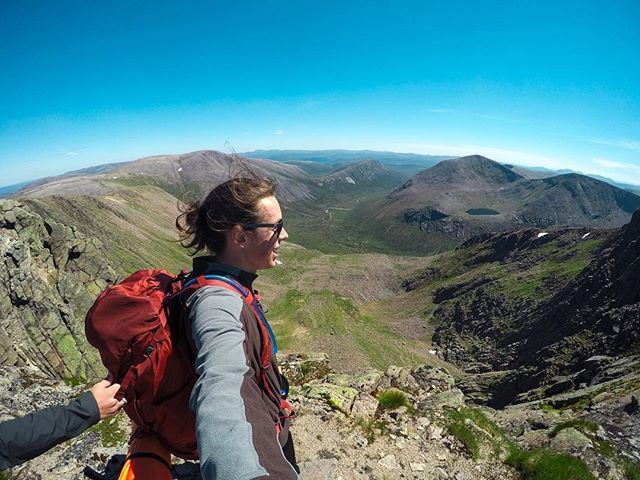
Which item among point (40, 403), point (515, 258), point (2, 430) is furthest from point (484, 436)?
point (515, 258)

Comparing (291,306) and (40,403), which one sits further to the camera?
(291,306)

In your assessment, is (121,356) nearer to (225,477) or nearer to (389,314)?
(225,477)

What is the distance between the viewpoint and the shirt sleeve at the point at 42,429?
3637 millimetres

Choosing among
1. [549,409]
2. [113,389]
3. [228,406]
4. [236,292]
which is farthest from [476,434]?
[549,409]

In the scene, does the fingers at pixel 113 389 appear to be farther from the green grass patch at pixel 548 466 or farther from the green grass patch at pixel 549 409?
the green grass patch at pixel 549 409

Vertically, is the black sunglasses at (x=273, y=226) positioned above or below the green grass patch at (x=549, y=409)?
above

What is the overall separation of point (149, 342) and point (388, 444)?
27.1 ft

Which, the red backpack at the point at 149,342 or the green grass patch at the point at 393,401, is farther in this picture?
the green grass patch at the point at 393,401

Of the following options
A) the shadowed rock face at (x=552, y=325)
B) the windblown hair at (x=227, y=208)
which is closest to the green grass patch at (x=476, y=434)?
the windblown hair at (x=227, y=208)

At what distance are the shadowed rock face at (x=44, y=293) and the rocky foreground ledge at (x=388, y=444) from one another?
9639 mm

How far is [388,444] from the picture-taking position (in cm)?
941

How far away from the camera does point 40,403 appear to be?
467 inches

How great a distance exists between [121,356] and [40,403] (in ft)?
39.6

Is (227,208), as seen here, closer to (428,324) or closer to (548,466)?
(548,466)
